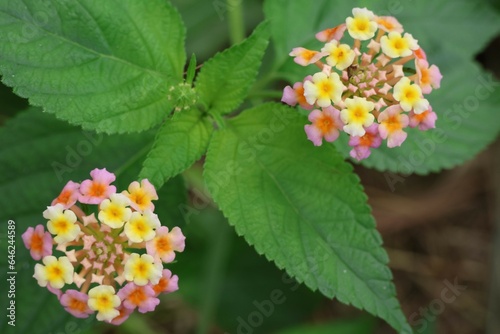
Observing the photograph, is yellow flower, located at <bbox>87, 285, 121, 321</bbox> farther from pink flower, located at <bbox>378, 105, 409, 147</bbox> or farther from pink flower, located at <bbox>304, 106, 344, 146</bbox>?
pink flower, located at <bbox>378, 105, 409, 147</bbox>

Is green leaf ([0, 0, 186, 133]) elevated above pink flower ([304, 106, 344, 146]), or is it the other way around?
green leaf ([0, 0, 186, 133])

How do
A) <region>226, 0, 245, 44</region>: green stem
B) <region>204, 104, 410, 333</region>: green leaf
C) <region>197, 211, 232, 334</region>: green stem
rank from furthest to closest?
<region>197, 211, 232, 334</region>: green stem < <region>226, 0, 245, 44</region>: green stem < <region>204, 104, 410, 333</region>: green leaf

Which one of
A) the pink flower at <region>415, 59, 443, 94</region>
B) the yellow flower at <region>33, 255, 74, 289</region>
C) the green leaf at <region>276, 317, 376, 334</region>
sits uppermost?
the yellow flower at <region>33, 255, 74, 289</region>

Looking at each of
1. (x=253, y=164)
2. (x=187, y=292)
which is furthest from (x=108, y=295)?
(x=187, y=292)

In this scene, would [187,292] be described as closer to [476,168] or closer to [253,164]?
[253,164]

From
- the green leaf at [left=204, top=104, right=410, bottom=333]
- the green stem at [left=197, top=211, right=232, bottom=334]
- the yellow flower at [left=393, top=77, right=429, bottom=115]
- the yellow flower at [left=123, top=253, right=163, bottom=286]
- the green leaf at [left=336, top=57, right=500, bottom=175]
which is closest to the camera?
the yellow flower at [left=123, top=253, right=163, bottom=286]

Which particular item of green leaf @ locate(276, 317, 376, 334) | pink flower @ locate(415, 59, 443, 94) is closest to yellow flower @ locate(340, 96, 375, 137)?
pink flower @ locate(415, 59, 443, 94)

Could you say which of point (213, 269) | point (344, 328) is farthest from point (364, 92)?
point (344, 328)

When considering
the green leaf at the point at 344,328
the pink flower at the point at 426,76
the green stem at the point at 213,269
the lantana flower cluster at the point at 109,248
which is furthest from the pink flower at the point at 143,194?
the green leaf at the point at 344,328
